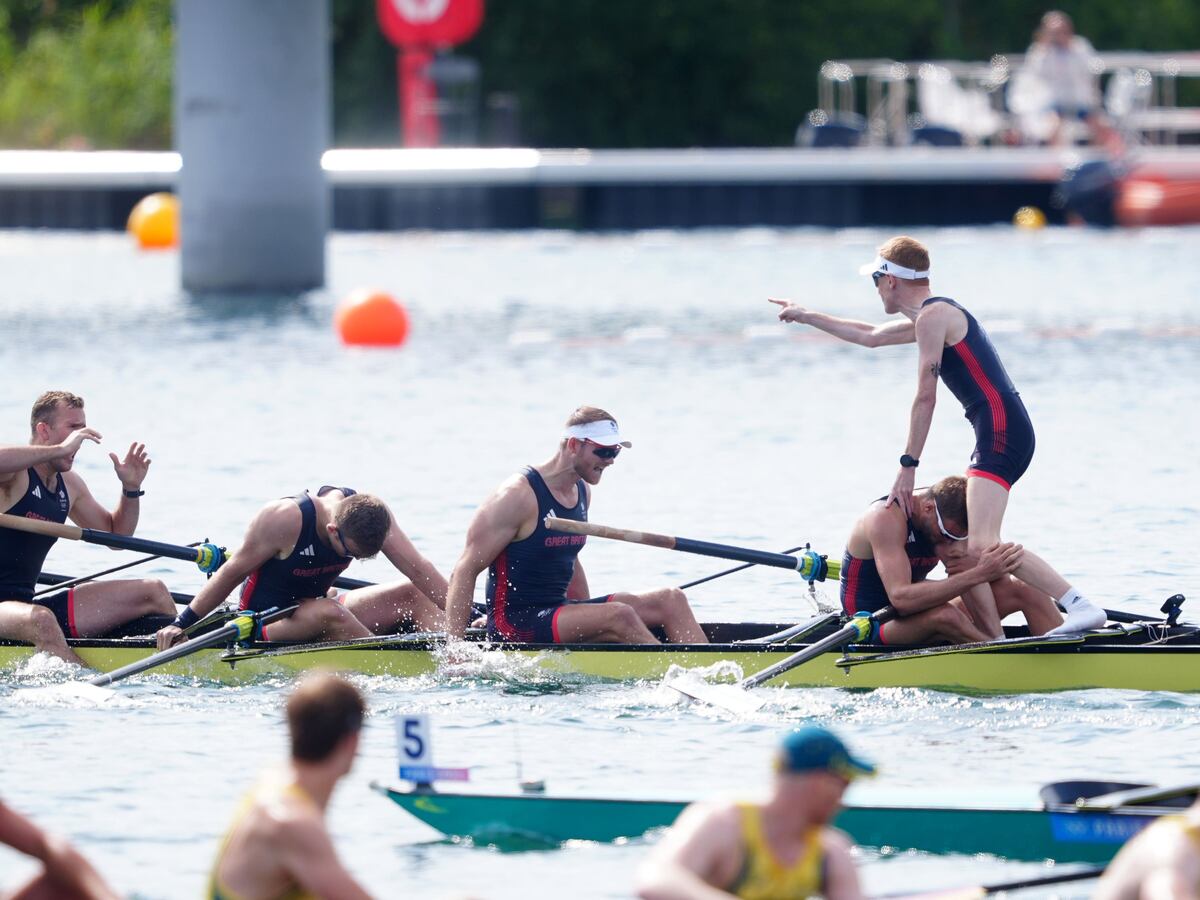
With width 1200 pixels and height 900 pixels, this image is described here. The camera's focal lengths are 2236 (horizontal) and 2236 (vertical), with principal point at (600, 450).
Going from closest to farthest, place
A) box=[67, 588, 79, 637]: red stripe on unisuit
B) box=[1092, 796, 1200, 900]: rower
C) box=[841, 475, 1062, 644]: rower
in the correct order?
1. box=[1092, 796, 1200, 900]: rower
2. box=[841, 475, 1062, 644]: rower
3. box=[67, 588, 79, 637]: red stripe on unisuit

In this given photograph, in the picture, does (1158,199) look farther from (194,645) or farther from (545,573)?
(194,645)

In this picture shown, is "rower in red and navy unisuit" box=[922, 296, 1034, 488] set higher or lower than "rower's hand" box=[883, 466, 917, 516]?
higher

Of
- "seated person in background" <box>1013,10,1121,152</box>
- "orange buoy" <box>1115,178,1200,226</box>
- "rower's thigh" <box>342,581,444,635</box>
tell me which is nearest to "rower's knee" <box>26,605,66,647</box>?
"rower's thigh" <box>342,581,444,635</box>

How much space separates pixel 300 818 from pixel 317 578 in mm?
4423

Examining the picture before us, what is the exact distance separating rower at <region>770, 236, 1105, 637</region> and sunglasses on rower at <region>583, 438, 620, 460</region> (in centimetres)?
124

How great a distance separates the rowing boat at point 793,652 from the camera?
9617 mm

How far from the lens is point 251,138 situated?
26172mm

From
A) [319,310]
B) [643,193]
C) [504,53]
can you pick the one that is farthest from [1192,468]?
[504,53]

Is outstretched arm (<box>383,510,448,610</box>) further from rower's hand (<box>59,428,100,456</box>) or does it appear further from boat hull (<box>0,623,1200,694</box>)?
rower's hand (<box>59,428,100,456</box>)

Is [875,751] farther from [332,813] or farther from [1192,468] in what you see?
[1192,468]

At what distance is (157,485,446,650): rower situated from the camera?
9.80 meters

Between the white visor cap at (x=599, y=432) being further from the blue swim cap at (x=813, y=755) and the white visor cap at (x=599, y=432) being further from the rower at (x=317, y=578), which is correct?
the blue swim cap at (x=813, y=755)

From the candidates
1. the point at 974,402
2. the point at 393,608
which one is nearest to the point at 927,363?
the point at 974,402

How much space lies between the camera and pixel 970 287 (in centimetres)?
2759
